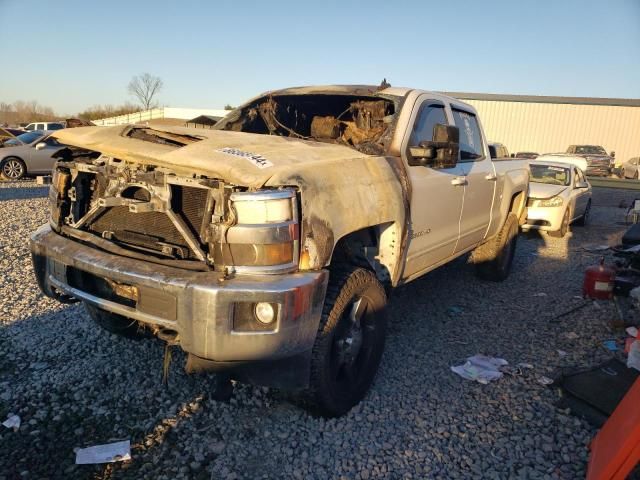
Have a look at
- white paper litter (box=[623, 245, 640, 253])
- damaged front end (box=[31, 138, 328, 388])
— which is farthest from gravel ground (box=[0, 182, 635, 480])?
white paper litter (box=[623, 245, 640, 253])

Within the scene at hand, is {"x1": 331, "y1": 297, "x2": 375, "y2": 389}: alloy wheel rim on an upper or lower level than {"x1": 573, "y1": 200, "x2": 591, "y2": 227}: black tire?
upper

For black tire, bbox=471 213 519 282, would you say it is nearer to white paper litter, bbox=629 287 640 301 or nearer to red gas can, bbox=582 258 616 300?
red gas can, bbox=582 258 616 300

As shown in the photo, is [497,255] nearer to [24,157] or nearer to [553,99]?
[24,157]

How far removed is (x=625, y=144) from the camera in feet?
110

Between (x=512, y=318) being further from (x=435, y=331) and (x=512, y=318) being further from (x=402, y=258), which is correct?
(x=402, y=258)

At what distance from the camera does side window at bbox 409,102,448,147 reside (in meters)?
3.71

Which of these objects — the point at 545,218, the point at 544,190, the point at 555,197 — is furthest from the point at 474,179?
the point at 544,190

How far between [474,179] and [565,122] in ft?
110

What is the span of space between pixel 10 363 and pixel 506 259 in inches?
211

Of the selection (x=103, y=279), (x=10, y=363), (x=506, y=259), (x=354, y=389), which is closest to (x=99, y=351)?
(x=10, y=363)

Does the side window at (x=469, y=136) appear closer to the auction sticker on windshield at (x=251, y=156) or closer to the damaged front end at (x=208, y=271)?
the auction sticker on windshield at (x=251, y=156)

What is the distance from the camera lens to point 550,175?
10500mm

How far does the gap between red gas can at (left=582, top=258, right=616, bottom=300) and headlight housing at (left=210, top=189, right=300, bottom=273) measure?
4382mm

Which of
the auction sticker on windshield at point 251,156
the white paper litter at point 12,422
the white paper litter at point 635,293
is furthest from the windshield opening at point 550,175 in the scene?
the white paper litter at point 12,422
